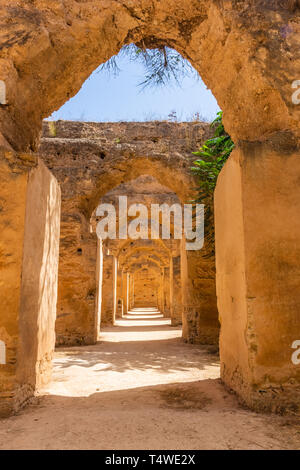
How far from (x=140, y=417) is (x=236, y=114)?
337 centimetres

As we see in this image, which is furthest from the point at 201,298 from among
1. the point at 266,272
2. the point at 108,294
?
the point at 266,272

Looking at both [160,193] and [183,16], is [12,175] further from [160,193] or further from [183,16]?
[160,193]

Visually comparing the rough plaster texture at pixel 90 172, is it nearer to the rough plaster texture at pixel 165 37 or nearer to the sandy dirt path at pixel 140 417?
the sandy dirt path at pixel 140 417

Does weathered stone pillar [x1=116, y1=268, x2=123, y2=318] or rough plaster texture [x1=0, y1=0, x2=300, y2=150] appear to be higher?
rough plaster texture [x1=0, y1=0, x2=300, y2=150]

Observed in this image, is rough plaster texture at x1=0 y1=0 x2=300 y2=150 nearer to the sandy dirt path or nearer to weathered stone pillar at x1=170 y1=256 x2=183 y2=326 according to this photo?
the sandy dirt path

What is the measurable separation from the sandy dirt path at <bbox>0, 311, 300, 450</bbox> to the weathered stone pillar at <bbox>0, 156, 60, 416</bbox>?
28 cm

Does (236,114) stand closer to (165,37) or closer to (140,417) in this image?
(165,37)

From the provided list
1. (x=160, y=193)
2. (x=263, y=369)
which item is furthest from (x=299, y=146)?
(x=160, y=193)

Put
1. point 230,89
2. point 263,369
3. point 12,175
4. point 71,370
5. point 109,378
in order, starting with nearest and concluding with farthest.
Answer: point 263,369
point 12,175
point 230,89
point 109,378
point 71,370

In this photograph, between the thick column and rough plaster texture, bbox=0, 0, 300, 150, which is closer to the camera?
the thick column

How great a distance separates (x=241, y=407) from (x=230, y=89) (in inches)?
135

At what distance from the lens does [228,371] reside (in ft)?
11.6

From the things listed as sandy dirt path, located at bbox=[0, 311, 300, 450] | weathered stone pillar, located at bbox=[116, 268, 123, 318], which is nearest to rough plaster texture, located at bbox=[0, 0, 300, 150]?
sandy dirt path, located at bbox=[0, 311, 300, 450]

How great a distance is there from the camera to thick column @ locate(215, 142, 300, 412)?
2.81m
